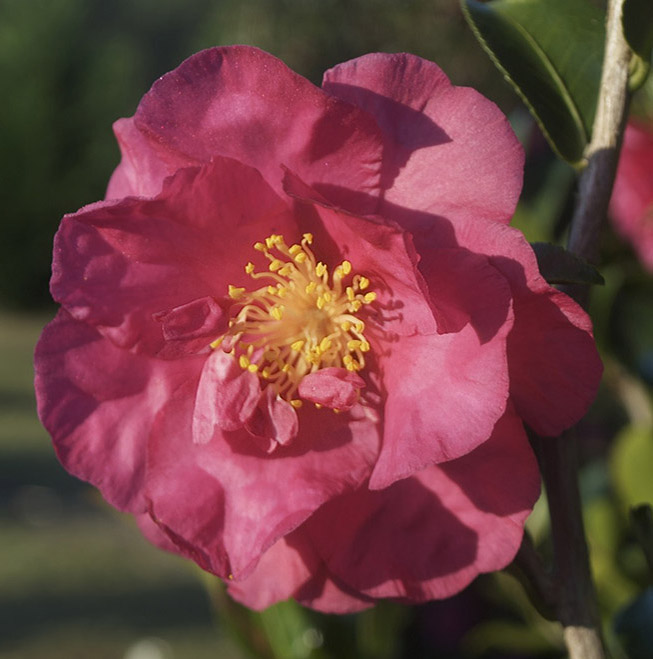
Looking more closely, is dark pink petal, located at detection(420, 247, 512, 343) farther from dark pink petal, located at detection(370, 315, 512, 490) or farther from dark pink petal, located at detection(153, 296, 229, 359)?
dark pink petal, located at detection(153, 296, 229, 359)

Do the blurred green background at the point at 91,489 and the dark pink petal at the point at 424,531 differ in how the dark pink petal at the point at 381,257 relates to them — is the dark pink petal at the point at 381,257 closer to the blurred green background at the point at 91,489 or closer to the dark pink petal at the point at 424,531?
the dark pink petal at the point at 424,531

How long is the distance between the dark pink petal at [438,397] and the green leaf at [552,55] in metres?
0.15

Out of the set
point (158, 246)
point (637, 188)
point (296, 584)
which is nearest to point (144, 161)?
point (158, 246)

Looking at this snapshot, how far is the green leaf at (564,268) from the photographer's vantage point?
1.57 ft

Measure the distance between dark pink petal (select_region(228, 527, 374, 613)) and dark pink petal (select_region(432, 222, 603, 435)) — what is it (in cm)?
16

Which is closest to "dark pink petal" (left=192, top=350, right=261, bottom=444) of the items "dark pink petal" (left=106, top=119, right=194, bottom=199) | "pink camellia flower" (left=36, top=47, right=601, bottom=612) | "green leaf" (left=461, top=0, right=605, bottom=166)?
"pink camellia flower" (left=36, top=47, right=601, bottom=612)

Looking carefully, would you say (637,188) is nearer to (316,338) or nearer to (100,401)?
(316,338)

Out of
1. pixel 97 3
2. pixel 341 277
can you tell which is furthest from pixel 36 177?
pixel 341 277

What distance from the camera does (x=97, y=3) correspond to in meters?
14.0

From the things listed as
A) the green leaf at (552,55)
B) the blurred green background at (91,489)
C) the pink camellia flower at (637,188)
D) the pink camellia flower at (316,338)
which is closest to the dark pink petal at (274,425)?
the pink camellia flower at (316,338)

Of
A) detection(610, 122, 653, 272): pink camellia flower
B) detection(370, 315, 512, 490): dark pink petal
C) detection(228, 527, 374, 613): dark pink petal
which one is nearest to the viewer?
detection(370, 315, 512, 490): dark pink petal

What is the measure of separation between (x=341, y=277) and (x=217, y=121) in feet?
0.38

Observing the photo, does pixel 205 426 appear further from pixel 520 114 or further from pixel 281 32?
pixel 281 32

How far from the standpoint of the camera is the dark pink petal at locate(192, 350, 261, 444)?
52cm
